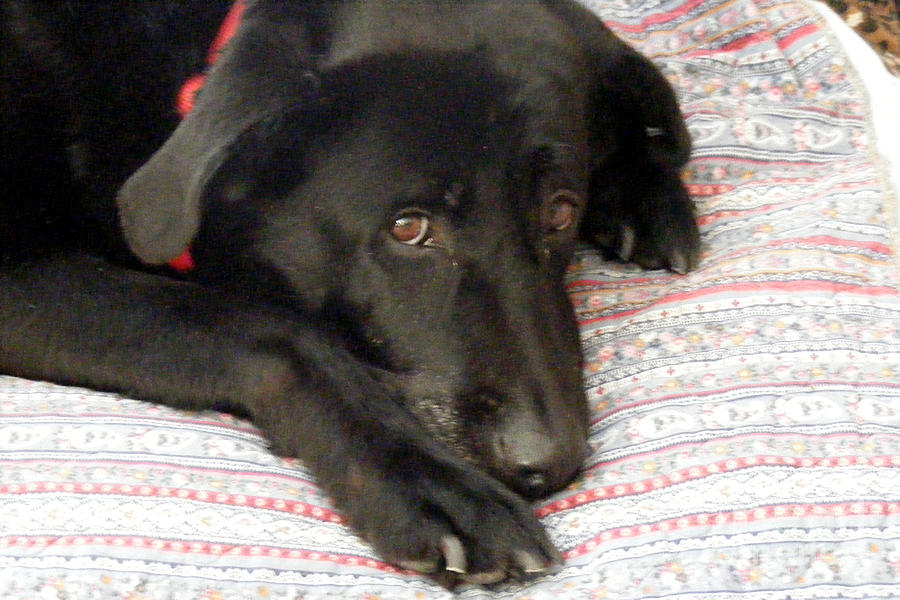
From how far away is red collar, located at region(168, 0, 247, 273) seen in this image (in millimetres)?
1317

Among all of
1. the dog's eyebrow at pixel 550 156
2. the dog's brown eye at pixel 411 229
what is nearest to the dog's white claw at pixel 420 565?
the dog's brown eye at pixel 411 229

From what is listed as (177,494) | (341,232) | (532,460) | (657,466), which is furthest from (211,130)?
(657,466)

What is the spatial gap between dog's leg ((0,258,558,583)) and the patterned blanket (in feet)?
0.11

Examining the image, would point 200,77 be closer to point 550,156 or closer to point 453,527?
point 550,156

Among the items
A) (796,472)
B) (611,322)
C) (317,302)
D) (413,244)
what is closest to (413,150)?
(413,244)

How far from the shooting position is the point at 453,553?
3.07 feet

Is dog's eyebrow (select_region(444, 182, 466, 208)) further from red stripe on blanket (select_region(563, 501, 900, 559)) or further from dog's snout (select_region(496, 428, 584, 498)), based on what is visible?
red stripe on blanket (select_region(563, 501, 900, 559))

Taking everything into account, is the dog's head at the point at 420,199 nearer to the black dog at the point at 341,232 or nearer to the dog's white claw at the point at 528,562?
the black dog at the point at 341,232

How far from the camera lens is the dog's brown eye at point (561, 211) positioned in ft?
4.18

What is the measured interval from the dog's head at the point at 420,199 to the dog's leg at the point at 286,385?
7 centimetres

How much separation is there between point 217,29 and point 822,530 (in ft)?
3.46

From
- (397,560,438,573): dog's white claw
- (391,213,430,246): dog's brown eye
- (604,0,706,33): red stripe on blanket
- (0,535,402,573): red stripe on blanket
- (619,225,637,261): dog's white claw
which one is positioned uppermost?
(391,213,430,246): dog's brown eye

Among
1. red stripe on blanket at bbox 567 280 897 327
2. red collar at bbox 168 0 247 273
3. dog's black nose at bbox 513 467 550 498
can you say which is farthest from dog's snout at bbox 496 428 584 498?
red collar at bbox 168 0 247 273

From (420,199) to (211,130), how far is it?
0.85ft
